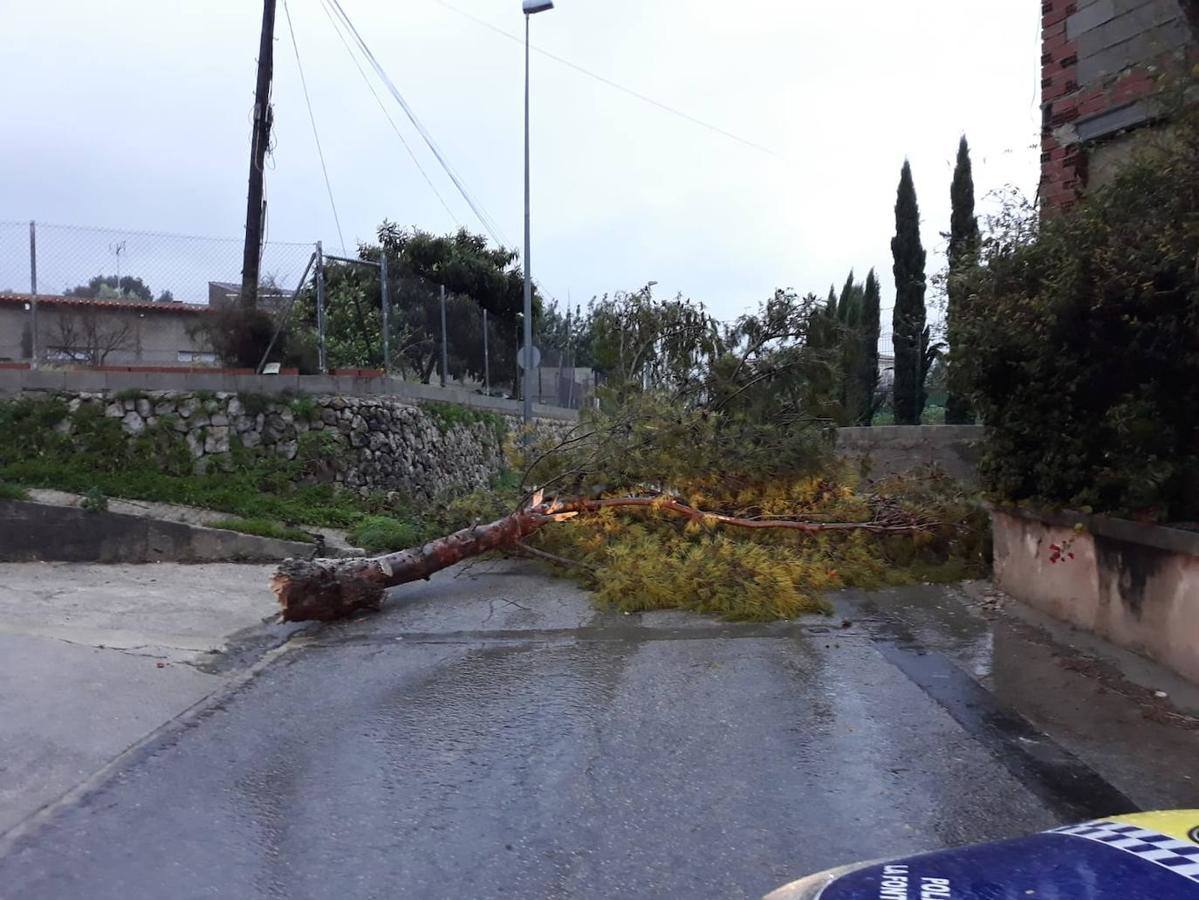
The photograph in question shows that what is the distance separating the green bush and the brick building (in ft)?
4.07

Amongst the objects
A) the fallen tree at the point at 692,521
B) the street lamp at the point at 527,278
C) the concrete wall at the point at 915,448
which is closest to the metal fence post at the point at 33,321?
the fallen tree at the point at 692,521

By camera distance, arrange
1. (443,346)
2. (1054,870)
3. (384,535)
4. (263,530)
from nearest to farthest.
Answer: (1054,870)
(263,530)
(384,535)
(443,346)

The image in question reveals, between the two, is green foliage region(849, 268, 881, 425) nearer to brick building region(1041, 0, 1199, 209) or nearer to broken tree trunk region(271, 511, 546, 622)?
brick building region(1041, 0, 1199, 209)

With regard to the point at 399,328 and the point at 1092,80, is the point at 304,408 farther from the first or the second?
the point at 1092,80

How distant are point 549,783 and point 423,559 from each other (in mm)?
4407

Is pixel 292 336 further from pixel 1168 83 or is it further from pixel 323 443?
pixel 1168 83

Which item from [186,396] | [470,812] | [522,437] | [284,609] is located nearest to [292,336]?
[186,396]

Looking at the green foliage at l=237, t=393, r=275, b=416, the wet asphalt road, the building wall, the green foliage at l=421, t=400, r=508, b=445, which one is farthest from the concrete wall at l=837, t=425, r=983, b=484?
the building wall

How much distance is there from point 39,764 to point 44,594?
4.28 metres

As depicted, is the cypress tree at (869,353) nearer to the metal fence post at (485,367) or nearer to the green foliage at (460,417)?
the green foliage at (460,417)

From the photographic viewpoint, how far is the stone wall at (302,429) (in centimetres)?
1243

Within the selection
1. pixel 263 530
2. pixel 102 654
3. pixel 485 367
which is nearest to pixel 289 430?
pixel 263 530

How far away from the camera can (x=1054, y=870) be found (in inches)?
79.7

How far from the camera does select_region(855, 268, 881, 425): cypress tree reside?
66.9 ft
